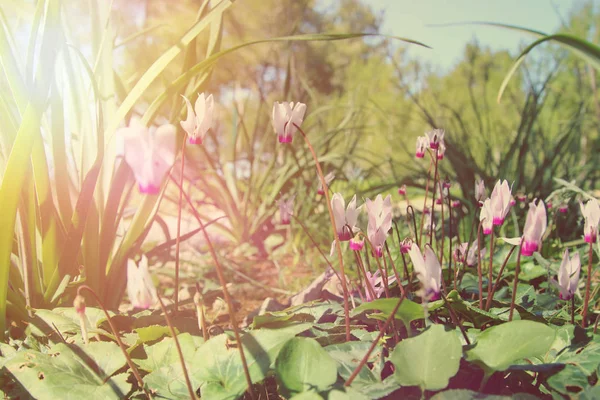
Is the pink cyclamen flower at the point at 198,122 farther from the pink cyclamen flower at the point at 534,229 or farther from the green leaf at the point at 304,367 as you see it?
the pink cyclamen flower at the point at 534,229

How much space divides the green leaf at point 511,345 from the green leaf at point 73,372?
1.79ft

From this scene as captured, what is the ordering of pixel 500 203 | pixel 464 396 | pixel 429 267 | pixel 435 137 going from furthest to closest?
pixel 435 137 → pixel 500 203 → pixel 429 267 → pixel 464 396

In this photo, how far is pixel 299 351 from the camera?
2.34 ft

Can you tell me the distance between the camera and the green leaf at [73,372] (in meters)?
0.76

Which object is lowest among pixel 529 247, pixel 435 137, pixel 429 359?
pixel 429 359

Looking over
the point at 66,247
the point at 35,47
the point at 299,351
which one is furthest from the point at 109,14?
the point at 299,351

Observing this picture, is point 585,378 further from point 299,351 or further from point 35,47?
point 35,47

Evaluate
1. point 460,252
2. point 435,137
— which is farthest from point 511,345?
point 435,137

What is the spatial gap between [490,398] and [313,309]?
1.62 ft

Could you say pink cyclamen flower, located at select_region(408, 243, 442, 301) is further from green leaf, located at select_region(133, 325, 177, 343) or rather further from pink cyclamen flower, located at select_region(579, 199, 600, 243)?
green leaf, located at select_region(133, 325, 177, 343)

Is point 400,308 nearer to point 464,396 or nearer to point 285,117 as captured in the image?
Result: point 464,396

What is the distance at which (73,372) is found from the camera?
31.9 inches

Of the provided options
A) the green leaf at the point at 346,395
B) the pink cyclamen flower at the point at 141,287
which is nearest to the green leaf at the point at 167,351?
the pink cyclamen flower at the point at 141,287

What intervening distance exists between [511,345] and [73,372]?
27.3 inches
